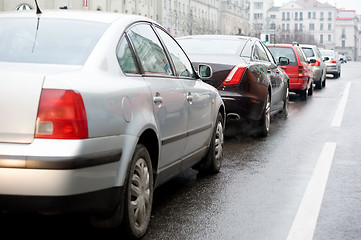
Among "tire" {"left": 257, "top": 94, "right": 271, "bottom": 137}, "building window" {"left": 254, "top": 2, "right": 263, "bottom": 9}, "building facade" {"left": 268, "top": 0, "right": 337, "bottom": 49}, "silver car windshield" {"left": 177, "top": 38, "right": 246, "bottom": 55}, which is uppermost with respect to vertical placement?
"building window" {"left": 254, "top": 2, "right": 263, "bottom": 9}

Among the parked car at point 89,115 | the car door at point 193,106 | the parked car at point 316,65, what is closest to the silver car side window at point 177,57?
the car door at point 193,106

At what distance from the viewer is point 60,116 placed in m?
3.71

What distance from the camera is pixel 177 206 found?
5.59m

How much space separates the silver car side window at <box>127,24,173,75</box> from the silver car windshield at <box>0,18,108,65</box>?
0.37 meters

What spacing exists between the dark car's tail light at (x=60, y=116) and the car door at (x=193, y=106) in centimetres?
198

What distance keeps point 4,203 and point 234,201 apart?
2.62 metres

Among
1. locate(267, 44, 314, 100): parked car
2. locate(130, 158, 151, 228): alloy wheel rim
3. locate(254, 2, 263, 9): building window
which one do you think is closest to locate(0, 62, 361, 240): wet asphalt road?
locate(130, 158, 151, 228): alloy wheel rim

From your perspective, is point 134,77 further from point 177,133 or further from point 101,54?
point 177,133

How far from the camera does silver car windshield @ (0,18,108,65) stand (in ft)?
13.9

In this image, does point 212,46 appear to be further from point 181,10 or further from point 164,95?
point 181,10

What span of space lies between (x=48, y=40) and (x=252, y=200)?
246 cm

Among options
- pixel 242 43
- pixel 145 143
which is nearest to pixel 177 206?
pixel 145 143

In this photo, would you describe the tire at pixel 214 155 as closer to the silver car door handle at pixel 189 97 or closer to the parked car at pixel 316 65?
the silver car door handle at pixel 189 97

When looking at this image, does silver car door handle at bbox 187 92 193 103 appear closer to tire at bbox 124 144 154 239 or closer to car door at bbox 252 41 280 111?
tire at bbox 124 144 154 239
